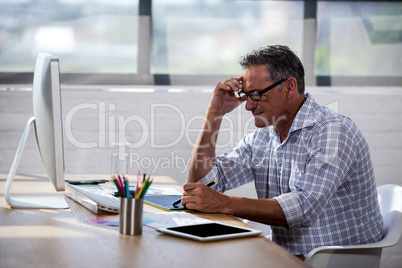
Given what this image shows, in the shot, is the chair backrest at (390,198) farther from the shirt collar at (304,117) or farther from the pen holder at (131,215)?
the pen holder at (131,215)

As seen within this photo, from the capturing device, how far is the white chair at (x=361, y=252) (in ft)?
5.29

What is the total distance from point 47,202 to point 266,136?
0.86 m

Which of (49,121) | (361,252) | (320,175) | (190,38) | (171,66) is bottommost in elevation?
(361,252)

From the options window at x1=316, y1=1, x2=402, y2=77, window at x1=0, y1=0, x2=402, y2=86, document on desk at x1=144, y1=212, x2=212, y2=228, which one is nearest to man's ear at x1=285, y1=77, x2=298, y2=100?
document on desk at x1=144, y1=212, x2=212, y2=228

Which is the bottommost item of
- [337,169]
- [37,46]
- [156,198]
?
[156,198]

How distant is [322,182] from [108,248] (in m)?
0.77

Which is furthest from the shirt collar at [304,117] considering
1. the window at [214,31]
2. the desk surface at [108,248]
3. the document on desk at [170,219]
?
the window at [214,31]

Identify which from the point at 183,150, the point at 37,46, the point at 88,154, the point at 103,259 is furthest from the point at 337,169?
the point at 37,46

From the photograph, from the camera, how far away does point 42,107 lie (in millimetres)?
1515

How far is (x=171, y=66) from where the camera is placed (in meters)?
3.02

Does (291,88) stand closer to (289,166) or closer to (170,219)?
(289,166)

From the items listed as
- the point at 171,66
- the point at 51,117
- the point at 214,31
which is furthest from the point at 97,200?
the point at 214,31

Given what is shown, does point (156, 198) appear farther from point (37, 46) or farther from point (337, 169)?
point (37, 46)

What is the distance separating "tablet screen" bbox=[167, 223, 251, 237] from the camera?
133 cm
